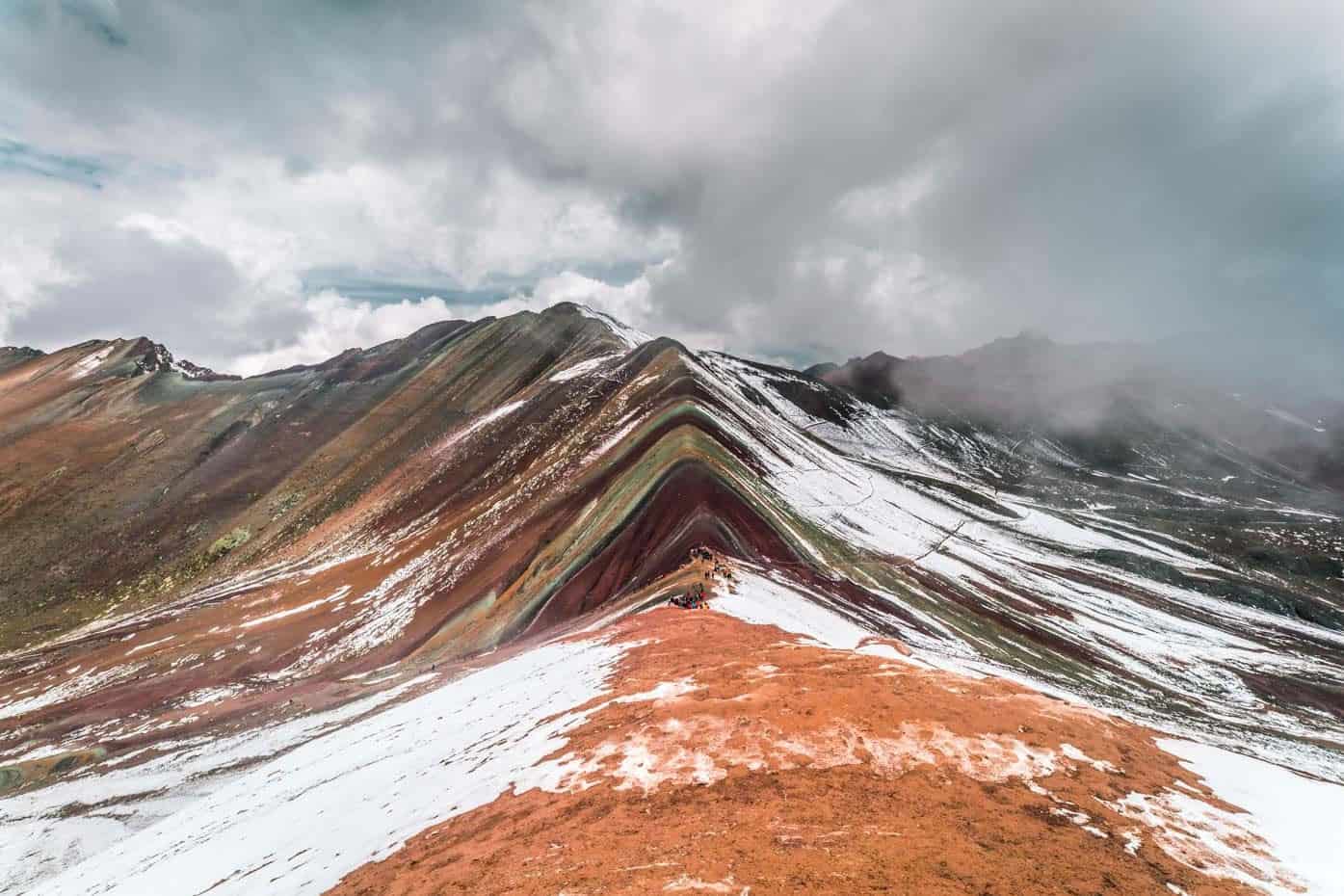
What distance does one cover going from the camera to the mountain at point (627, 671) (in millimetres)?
13227

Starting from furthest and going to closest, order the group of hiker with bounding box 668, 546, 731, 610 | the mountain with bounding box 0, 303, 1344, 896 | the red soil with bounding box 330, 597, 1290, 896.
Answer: the group of hiker with bounding box 668, 546, 731, 610, the mountain with bounding box 0, 303, 1344, 896, the red soil with bounding box 330, 597, 1290, 896

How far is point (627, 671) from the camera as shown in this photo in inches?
1007

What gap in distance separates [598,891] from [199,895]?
17.0 metres

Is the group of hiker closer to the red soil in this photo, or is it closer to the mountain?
→ the mountain

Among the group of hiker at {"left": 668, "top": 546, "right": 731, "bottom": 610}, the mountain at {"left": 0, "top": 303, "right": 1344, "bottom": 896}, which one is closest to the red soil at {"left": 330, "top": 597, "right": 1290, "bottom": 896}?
the mountain at {"left": 0, "top": 303, "right": 1344, "bottom": 896}

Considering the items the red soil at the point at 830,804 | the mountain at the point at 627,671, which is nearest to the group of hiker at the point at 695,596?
the mountain at the point at 627,671

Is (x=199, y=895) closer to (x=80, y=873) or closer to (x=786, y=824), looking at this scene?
(x=80, y=873)

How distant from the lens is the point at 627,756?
1694 cm

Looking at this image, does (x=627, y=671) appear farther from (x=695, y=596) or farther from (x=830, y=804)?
(x=695, y=596)

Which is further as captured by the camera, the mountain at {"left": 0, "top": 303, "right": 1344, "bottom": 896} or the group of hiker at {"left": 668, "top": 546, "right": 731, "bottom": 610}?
the group of hiker at {"left": 668, "top": 546, "right": 731, "bottom": 610}

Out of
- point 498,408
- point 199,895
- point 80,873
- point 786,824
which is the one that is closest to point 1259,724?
point 786,824

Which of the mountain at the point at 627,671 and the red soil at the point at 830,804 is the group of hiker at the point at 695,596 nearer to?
the mountain at the point at 627,671

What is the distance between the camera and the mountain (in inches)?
521

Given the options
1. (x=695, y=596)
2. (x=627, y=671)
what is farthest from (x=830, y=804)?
(x=695, y=596)
